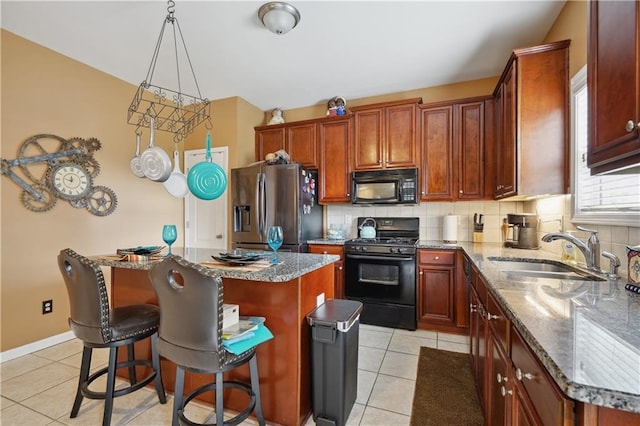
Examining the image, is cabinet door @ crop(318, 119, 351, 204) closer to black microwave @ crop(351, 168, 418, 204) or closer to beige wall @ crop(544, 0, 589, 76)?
black microwave @ crop(351, 168, 418, 204)

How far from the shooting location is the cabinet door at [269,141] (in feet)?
13.1

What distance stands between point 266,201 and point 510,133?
2520mm

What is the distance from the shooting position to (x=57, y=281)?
2.82 metres

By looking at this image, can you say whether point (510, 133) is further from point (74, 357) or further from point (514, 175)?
point (74, 357)

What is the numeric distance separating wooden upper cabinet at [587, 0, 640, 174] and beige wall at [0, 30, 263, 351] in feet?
13.3

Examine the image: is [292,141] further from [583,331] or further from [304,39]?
[583,331]

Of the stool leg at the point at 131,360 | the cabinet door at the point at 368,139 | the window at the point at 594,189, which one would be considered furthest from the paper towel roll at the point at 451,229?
the stool leg at the point at 131,360

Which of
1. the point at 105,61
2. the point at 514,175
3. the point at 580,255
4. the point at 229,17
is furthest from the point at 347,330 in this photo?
the point at 105,61

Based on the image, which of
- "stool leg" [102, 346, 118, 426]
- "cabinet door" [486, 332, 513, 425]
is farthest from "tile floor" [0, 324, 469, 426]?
"cabinet door" [486, 332, 513, 425]

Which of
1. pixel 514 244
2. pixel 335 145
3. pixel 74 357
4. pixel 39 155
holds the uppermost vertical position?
pixel 335 145

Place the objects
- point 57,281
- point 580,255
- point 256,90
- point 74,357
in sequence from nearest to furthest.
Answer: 1. point 580,255
2. point 74,357
3. point 57,281
4. point 256,90

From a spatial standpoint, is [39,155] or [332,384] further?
[39,155]

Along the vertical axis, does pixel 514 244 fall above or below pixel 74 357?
above

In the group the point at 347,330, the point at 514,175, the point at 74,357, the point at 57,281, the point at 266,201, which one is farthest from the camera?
the point at 266,201
